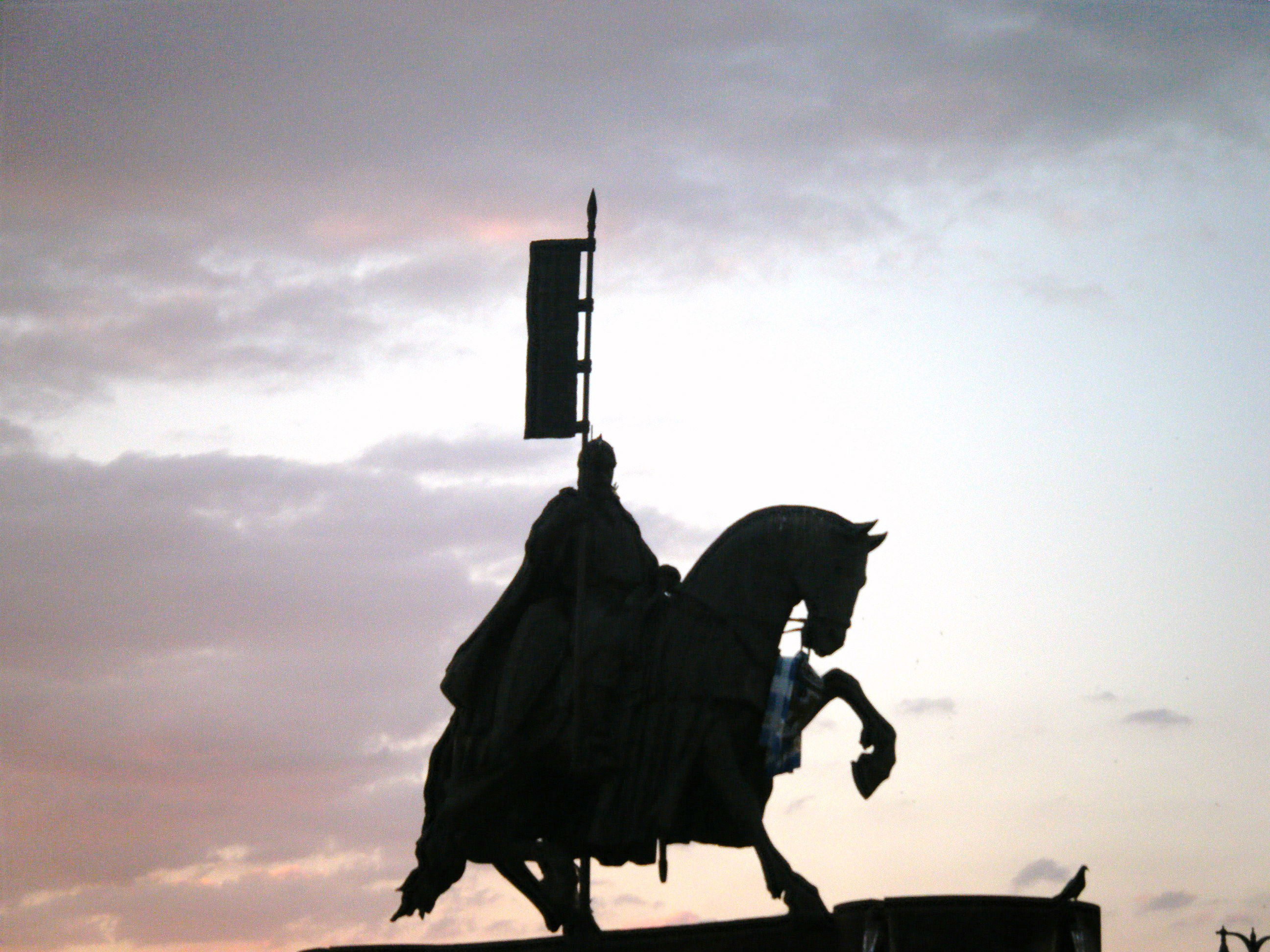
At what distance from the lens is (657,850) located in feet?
72.7

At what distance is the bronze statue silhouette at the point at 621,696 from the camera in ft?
72.5

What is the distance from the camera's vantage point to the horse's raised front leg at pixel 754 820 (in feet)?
68.0

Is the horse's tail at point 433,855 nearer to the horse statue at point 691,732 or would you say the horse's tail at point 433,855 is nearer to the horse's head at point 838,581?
the horse statue at point 691,732

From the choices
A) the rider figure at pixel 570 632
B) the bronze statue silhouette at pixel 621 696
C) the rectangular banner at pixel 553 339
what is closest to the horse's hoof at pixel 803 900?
the bronze statue silhouette at pixel 621 696

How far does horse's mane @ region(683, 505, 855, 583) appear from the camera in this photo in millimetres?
22484

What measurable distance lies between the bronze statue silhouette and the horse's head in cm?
1

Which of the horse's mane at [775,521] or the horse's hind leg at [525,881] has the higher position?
the horse's mane at [775,521]

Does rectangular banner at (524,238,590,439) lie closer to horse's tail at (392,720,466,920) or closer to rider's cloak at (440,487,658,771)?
rider's cloak at (440,487,658,771)

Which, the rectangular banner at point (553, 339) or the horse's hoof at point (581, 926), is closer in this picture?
the horse's hoof at point (581, 926)

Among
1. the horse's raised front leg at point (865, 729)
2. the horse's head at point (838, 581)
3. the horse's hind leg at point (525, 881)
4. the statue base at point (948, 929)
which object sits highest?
the horse's head at point (838, 581)

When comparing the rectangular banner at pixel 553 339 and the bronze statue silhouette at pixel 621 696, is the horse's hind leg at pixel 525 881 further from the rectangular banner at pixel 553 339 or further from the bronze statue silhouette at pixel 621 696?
the rectangular banner at pixel 553 339

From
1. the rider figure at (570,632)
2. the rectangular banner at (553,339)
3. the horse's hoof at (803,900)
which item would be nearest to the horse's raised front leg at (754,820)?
the horse's hoof at (803,900)

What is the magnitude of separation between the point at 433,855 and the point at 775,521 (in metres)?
4.28

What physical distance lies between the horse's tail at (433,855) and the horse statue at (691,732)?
10 centimetres
